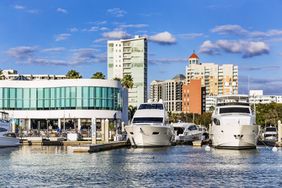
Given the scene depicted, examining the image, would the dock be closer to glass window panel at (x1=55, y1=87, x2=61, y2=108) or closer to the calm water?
the calm water

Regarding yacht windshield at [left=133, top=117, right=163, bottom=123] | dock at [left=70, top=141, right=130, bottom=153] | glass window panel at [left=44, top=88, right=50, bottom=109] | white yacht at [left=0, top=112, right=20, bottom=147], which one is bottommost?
dock at [left=70, top=141, right=130, bottom=153]

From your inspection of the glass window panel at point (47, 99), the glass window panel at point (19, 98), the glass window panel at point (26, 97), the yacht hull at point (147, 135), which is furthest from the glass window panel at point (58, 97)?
the yacht hull at point (147, 135)

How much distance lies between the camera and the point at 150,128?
77.4m

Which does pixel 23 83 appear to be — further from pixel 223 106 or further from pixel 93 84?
pixel 223 106

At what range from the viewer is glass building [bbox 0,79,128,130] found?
436ft

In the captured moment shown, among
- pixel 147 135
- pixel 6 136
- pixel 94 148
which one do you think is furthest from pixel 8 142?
pixel 147 135

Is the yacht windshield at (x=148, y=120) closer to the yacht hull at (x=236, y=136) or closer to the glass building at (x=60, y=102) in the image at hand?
the yacht hull at (x=236, y=136)

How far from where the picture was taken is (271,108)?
17475cm

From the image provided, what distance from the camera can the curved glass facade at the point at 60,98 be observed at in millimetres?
132875

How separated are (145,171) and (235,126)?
24253 millimetres

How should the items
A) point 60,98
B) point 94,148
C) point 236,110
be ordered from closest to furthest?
point 236,110 < point 94,148 < point 60,98

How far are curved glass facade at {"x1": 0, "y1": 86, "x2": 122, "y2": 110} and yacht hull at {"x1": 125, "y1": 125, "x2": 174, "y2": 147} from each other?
54329 mm

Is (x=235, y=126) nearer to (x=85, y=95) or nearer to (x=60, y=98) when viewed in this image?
(x=85, y=95)

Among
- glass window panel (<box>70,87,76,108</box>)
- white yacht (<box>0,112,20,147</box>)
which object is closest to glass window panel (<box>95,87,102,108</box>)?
glass window panel (<box>70,87,76,108</box>)
